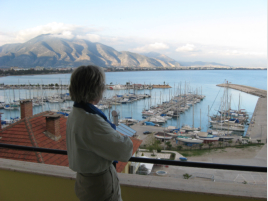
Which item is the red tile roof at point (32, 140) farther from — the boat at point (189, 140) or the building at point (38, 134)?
the boat at point (189, 140)

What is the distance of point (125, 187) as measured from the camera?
3.73ft

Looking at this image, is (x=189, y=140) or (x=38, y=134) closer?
(x=38, y=134)

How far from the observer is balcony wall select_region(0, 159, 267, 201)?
3.45ft

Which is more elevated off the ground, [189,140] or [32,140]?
[32,140]

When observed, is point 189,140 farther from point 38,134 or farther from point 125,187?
point 125,187

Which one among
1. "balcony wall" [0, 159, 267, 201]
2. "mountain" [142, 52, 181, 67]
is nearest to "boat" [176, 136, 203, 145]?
"balcony wall" [0, 159, 267, 201]

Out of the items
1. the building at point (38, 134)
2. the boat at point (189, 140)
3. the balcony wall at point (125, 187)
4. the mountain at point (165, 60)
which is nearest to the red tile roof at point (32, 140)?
the building at point (38, 134)

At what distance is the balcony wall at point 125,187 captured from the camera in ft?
3.45

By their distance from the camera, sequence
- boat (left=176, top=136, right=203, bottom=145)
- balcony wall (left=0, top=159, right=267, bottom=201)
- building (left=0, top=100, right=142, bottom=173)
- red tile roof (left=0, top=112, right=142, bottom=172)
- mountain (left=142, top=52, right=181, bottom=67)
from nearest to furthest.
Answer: balcony wall (left=0, top=159, right=267, bottom=201), red tile roof (left=0, top=112, right=142, bottom=172), building (left=0, top=100, right=142, bottom=173), boat (left=176, top=136, right=203, bottom=145), mountain (left=142, top=52, right=181, bottom=67)

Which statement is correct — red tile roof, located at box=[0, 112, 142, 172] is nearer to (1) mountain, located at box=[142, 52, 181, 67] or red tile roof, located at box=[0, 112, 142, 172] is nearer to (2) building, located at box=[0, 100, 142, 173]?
(2) building, located at box=[0, 100, 142, 173]

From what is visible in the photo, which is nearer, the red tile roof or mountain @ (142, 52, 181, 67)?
the red tile roof

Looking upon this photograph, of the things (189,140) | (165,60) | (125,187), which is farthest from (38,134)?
(165,60)

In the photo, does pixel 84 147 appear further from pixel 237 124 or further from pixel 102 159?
pixel 237 124

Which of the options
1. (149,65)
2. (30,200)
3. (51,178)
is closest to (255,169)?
(51,178)
